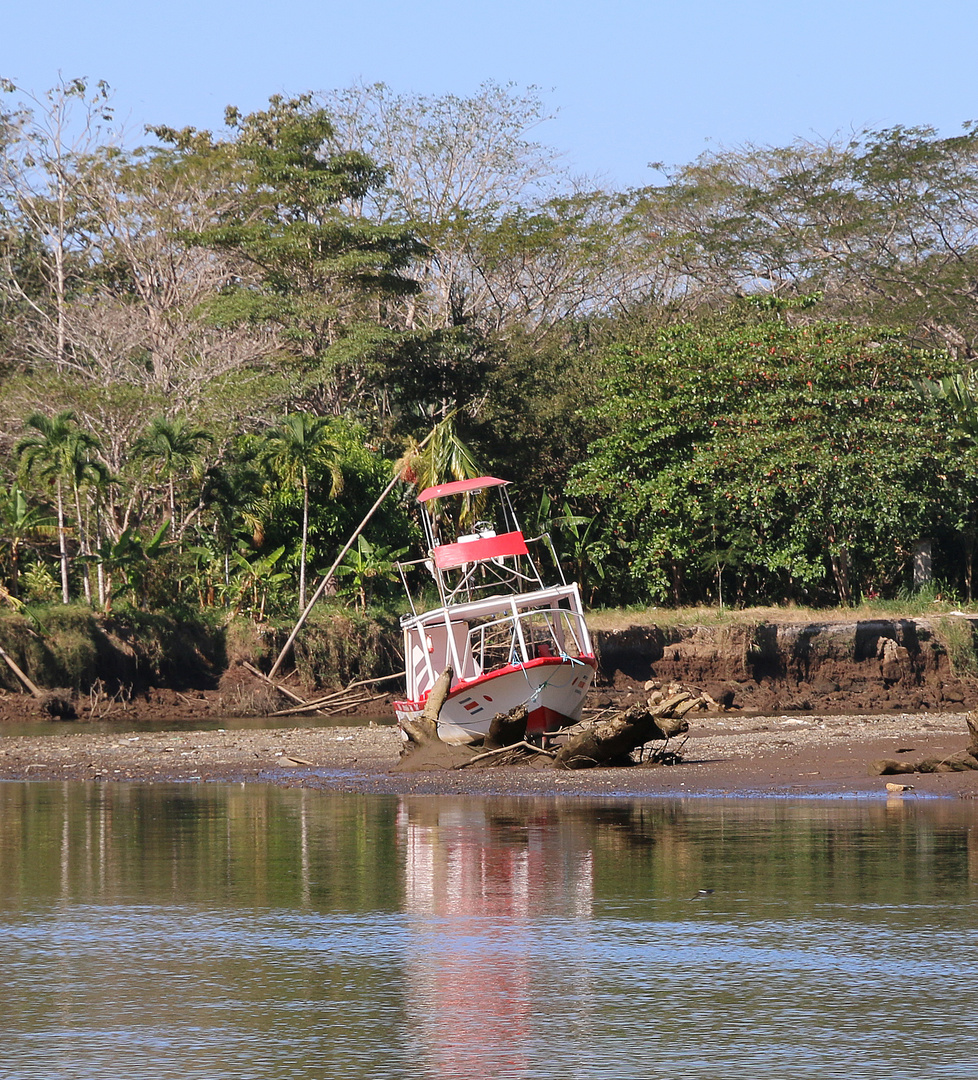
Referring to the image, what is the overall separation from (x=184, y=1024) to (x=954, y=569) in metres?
38.2

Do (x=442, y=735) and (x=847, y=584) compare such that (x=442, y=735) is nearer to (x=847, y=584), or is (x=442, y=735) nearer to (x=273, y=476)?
(x=273, y=476)

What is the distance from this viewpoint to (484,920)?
1046 cm

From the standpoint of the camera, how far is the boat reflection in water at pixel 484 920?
24.4ft

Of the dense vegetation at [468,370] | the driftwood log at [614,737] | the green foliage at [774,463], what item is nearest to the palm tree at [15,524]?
the dense vegetation at [468,370]

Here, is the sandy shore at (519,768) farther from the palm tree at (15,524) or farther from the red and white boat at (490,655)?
the palm tree at (15,524)

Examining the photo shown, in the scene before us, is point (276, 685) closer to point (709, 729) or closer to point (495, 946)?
point (709, 729)

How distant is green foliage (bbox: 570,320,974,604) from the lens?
37.2 m

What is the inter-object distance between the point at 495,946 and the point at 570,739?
36.2ft

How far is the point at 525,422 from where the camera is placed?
4391 cm

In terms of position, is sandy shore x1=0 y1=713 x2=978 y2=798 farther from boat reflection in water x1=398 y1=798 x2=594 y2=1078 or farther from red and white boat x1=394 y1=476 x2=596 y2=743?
boat reflection in water x1=398 y1=798 x2=594 y2=1078

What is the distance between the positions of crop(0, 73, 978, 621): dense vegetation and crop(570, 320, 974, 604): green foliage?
91 millimetres

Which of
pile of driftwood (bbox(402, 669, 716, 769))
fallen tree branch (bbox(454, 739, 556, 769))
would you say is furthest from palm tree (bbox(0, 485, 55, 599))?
fallen tree branch (bbox(454, 739, 556, 769))

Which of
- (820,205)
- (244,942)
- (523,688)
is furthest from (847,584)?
(244,942)

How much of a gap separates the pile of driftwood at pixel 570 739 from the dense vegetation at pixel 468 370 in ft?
35.4
